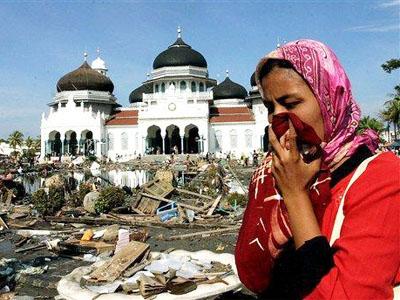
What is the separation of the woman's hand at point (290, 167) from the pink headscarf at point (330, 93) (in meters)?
0.13

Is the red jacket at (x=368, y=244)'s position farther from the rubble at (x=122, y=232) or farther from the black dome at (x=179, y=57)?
the black dome at (x=179, y=57)

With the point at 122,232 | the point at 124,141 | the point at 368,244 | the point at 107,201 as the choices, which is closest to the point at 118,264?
the point at 122,232

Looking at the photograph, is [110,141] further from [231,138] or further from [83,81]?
[231,138]

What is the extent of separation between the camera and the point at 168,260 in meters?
5.21

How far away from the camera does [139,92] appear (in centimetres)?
5559

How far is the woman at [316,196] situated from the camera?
1.13m

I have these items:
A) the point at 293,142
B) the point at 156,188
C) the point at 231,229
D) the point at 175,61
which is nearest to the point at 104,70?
the point at 175,61

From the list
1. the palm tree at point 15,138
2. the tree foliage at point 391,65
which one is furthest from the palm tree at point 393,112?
the palm tree at point 15,138

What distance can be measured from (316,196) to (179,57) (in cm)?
4869

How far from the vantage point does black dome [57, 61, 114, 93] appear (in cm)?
5153

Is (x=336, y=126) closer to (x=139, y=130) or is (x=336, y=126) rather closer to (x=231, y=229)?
(x=231, y=229)

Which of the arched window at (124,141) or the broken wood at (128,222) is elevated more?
the arched window at (124,141)

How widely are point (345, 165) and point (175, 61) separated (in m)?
48.5

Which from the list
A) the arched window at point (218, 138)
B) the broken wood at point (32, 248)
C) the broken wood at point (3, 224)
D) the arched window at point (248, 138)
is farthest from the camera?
the arched window at point (218, 138)
